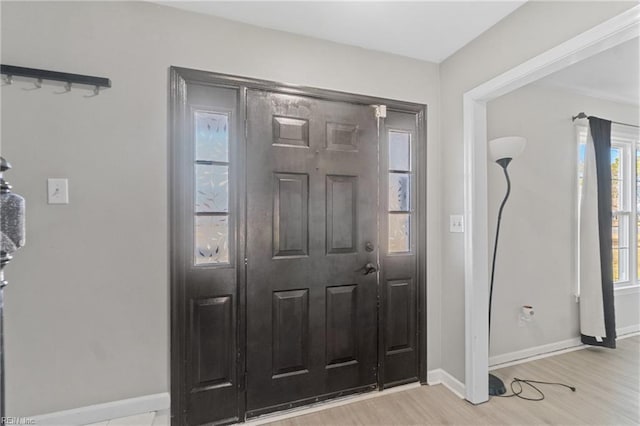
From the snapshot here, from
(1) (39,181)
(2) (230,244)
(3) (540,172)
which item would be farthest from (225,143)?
(3) (540,172)

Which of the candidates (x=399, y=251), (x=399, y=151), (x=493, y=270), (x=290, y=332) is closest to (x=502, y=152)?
(x=399, y=151)

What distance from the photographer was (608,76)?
8.84ft

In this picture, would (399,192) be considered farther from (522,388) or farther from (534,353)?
(534,353)

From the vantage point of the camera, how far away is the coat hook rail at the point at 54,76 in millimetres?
1517

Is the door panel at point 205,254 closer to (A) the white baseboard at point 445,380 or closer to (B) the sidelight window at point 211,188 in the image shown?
(B) the sidelight window at point 211,188

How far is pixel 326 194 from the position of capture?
82.3 inches

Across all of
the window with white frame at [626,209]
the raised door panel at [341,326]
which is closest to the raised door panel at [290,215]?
the raised door panel at [341,326]

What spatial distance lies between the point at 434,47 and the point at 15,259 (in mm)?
2798

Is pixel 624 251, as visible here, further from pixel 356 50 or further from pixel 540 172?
pixel 356 50

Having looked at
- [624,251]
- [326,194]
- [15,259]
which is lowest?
[624,251]

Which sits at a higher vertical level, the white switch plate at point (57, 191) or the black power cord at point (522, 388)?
the white switch plate at point (57, 191)

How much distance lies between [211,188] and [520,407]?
2.45 meters

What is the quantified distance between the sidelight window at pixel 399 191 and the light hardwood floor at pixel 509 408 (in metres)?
1.03

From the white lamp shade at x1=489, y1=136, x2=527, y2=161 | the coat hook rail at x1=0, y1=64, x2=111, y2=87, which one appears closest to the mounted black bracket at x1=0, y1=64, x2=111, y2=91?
the coat hook rail at x1=0, y1=64, x2=111, y2=87
